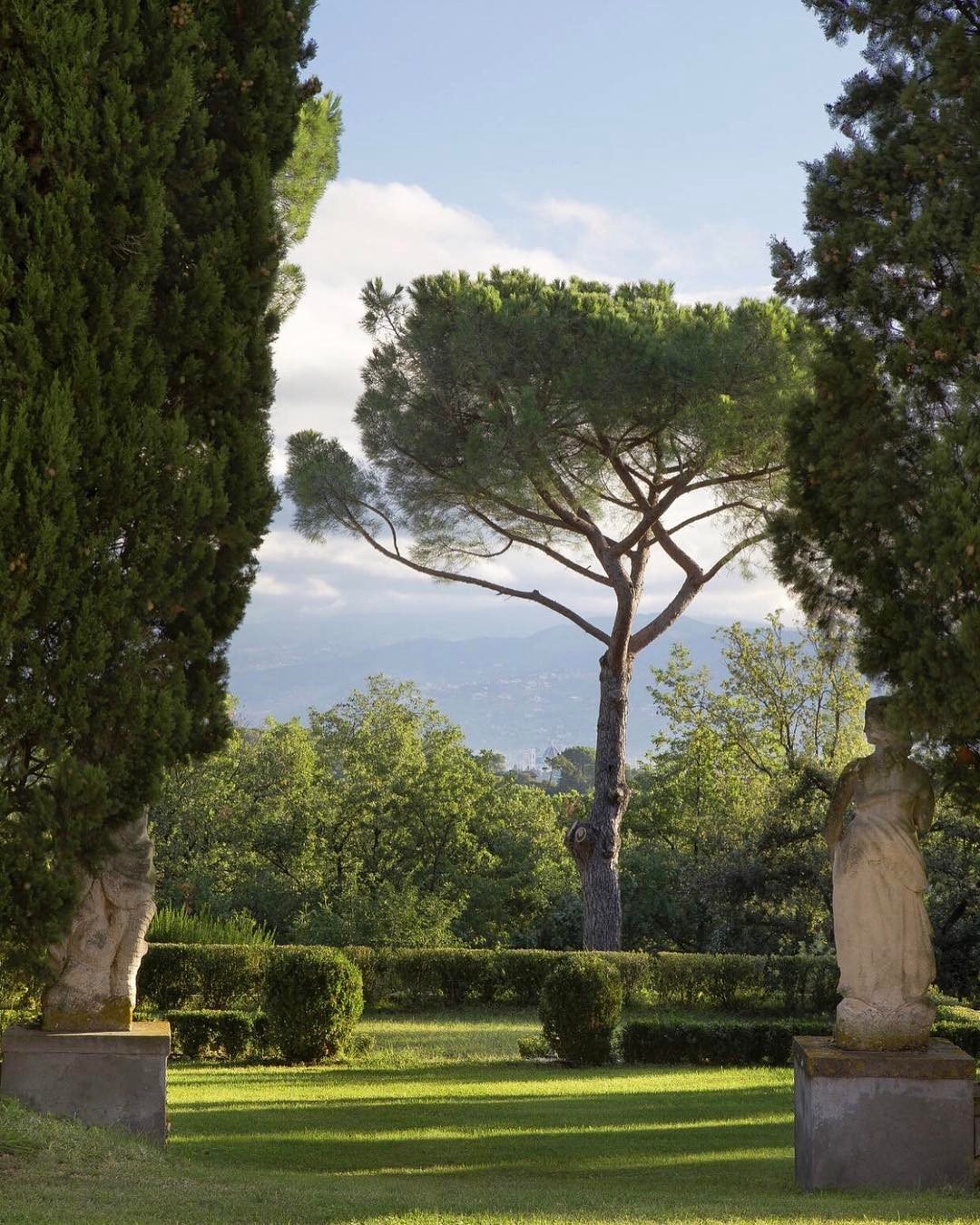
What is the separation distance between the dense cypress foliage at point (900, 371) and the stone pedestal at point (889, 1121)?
156 centimetres

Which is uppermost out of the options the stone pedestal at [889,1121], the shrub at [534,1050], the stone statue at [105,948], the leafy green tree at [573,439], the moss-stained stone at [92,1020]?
the leafy green tree at [573,439]

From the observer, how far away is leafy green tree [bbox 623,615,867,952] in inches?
663

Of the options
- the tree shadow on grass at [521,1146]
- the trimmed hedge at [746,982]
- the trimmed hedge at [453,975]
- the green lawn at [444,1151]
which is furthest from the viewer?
the trimmed hedge at [453,975]

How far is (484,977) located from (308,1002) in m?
5.44

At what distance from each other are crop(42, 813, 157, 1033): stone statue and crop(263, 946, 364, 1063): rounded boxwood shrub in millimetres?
5239

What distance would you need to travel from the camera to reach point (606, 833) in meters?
17.8

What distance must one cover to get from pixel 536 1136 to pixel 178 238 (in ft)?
19.2

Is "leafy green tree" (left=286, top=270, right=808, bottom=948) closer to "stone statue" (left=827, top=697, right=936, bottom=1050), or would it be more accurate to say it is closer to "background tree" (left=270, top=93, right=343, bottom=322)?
"background tree" (left=270, top=93, right=343, bottom=322)

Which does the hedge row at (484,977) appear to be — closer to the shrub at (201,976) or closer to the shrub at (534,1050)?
the shrub at (201,976)

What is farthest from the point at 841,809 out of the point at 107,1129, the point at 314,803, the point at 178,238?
the point at 314,803

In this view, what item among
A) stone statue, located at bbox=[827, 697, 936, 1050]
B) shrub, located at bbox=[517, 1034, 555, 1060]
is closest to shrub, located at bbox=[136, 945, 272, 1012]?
shrub, located at bbox=[517, 1034, 555, 1060]

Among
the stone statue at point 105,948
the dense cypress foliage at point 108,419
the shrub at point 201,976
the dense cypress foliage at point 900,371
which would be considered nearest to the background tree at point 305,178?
the dense cypress foliage at point 108,419

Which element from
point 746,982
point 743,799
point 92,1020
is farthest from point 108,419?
point 743,799

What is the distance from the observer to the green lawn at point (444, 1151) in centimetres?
498
